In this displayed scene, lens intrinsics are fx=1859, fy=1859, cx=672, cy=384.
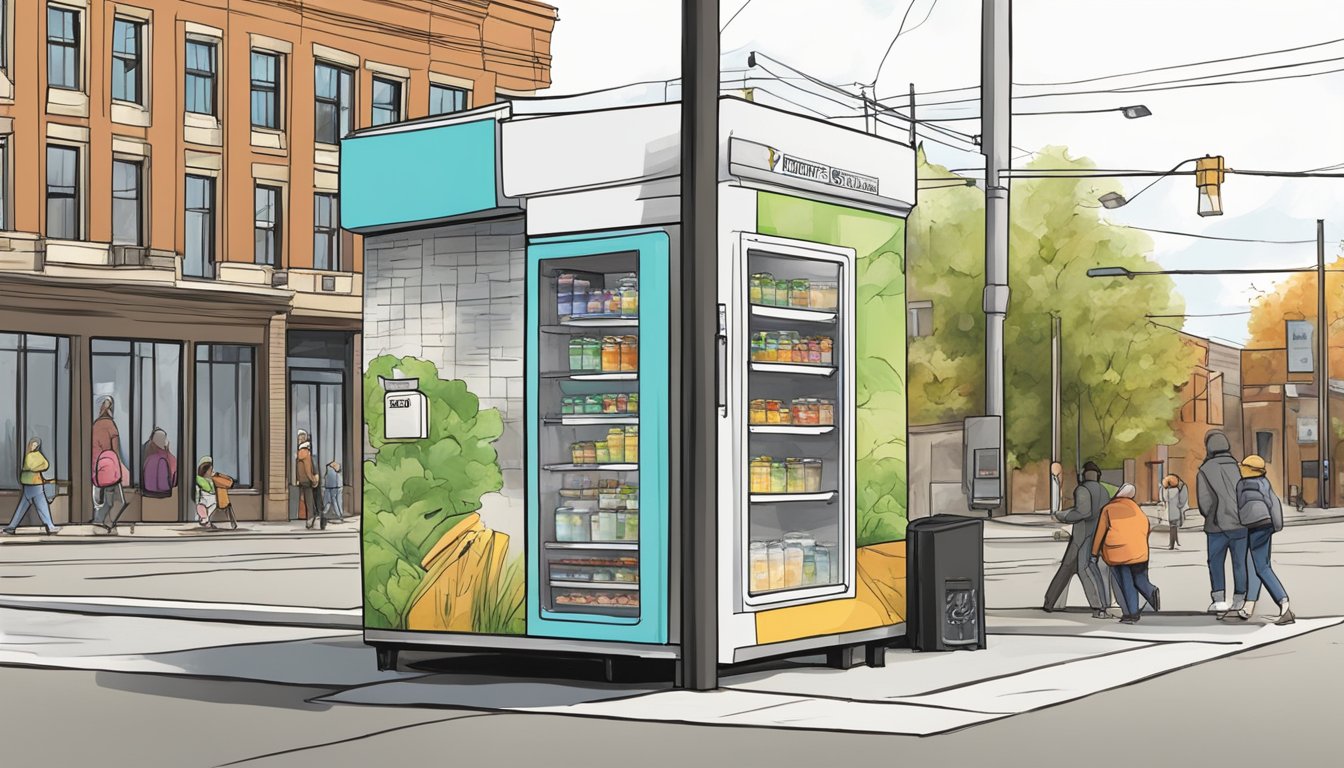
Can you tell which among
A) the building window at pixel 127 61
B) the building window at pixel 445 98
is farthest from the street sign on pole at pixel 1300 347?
the building window at pixel 127 61

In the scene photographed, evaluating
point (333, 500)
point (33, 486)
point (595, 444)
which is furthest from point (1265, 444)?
point (595, 444)

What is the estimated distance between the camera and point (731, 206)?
12031mm

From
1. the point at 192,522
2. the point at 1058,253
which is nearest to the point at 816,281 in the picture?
the point at 192,522

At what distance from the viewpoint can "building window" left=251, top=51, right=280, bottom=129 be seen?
39625 mm

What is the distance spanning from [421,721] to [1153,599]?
9.11 meters

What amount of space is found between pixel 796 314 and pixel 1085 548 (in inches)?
243

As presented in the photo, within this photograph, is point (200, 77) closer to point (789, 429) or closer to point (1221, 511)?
point (1221, 511)

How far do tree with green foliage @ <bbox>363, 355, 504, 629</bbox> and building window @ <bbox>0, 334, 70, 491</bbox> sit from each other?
2420cm

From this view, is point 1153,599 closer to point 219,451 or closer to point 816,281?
point 816,281

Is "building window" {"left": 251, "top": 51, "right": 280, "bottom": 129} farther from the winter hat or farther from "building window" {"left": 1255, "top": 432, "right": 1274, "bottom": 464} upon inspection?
"building window" {"left": 1255, "top": 432, "right": 1274, "bottom": 464}

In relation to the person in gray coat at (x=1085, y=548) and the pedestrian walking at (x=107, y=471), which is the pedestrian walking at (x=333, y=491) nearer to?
the pedestrian walking at (x=107, y=471)

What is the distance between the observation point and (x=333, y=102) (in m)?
41.2

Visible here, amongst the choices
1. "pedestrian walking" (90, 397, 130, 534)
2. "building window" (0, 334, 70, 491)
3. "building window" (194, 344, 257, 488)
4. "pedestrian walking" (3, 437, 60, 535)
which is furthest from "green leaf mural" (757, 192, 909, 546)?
"building window" (194, 344, 257, 488)

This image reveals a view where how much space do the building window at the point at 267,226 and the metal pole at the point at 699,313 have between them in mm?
29039
